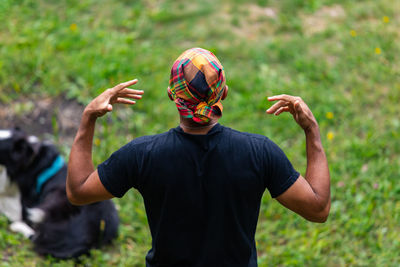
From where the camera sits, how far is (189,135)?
189 cm

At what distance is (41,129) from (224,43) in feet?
8.68

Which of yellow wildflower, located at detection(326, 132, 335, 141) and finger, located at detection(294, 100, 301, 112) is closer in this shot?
finger, located at detection(294, 100, 301, 112)

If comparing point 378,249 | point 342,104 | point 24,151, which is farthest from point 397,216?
point 24,151

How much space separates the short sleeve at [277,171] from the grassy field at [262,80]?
1.90 metres

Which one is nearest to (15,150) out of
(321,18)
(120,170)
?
(120,170)

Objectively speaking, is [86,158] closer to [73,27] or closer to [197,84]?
[197,84]

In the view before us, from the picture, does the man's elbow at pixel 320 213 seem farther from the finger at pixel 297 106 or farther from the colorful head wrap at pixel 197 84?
the colorful head wrap at pixel 197 84

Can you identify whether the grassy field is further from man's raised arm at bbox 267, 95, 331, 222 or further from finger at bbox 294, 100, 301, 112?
finger at bbox 294, 100, 301, 112

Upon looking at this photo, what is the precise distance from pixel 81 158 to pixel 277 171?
834mm

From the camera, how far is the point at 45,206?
385 cm

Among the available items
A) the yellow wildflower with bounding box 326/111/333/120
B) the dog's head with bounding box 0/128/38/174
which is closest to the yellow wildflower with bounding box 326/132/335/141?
the yellow wildflower with bounding box 326/111/333/120

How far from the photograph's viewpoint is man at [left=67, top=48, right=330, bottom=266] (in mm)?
1860

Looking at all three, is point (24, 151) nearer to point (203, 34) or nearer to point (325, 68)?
point (203, 34)

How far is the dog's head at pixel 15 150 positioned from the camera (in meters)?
4.04
